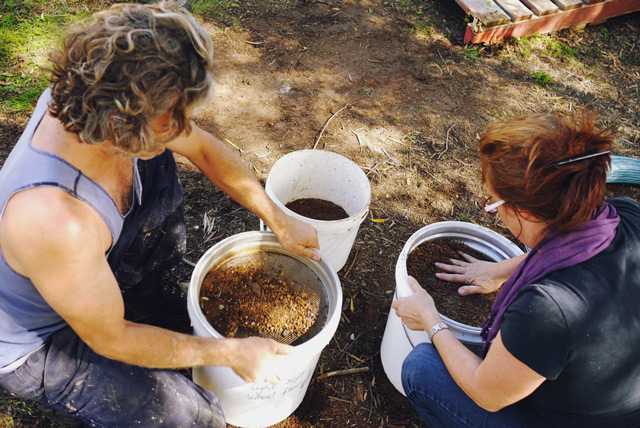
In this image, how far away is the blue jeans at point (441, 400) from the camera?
4.72 ft

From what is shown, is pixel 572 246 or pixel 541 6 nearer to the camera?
pixel 572 246

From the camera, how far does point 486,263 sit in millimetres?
1858

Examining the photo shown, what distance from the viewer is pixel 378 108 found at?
3211 mm

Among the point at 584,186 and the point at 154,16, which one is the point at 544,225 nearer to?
the point at 584,186

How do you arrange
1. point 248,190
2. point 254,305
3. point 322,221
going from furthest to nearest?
1. point 322,221
2. point 248,190
3. point 254,305

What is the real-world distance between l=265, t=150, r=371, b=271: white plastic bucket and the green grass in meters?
1.64

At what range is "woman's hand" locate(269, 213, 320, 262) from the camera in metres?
1.77

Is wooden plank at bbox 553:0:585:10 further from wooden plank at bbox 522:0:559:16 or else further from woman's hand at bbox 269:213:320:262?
woman's hand at bbox 269:213:320:262

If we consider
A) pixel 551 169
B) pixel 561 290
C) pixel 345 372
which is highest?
pixel 551 169

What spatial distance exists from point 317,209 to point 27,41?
239cm

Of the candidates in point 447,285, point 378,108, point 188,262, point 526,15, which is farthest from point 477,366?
point 526,15

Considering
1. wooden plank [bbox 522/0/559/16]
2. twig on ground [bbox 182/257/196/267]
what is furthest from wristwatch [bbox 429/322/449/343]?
wooden plank [bbox 522/0/559/16]

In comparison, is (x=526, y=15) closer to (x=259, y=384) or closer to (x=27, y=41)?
(x=259, y=384)

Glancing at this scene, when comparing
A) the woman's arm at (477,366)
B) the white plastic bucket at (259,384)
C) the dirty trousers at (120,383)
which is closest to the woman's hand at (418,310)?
the woman's arm at (477,366)
